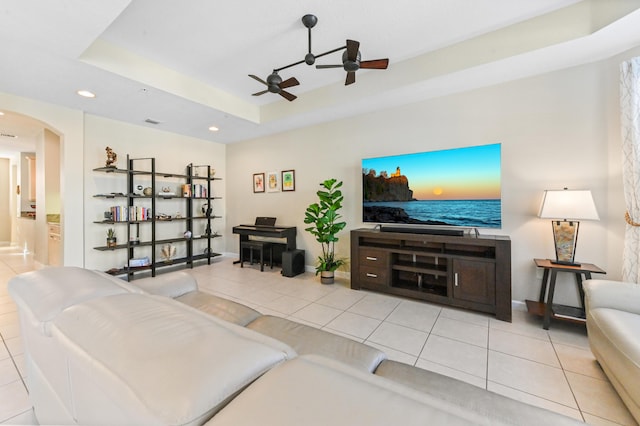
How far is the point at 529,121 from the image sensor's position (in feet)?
9.50

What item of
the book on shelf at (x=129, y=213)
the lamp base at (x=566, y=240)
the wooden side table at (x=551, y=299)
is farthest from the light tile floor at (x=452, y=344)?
the book on shelf at (x=129, y=213)

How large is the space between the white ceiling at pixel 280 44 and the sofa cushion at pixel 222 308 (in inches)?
89.2

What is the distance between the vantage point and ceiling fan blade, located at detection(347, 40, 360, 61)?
7.12 feet

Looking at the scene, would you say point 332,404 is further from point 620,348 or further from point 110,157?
point 110,157

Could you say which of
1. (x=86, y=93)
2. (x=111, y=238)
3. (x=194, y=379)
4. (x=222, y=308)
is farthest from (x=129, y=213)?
(x=194, y=379)

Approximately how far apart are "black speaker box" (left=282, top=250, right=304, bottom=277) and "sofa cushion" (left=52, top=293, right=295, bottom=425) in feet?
11.3

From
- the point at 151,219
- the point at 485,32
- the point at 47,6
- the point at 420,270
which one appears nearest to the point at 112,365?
the point at 47,6

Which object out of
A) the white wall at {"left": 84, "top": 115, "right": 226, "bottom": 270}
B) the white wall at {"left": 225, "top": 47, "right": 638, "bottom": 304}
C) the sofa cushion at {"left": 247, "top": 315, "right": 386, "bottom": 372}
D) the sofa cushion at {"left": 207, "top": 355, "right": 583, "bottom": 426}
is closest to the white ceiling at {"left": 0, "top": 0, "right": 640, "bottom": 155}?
the white wall at {"left": 225, "top": 47, "right": 638, "bottom": 304}

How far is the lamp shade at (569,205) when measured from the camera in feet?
7.68

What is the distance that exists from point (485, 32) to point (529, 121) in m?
1.10

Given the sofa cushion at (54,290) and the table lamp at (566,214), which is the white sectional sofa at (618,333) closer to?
the table lamp at (566,214)

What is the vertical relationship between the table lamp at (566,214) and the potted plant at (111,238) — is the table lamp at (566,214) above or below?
above

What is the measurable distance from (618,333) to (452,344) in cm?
103

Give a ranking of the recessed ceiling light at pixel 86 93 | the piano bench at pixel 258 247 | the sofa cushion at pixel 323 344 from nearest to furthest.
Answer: the sofa cushion at pixel 323 344 < the recessed ceiling light at pixel 86 93 < the piano bench at pixel 258 247
